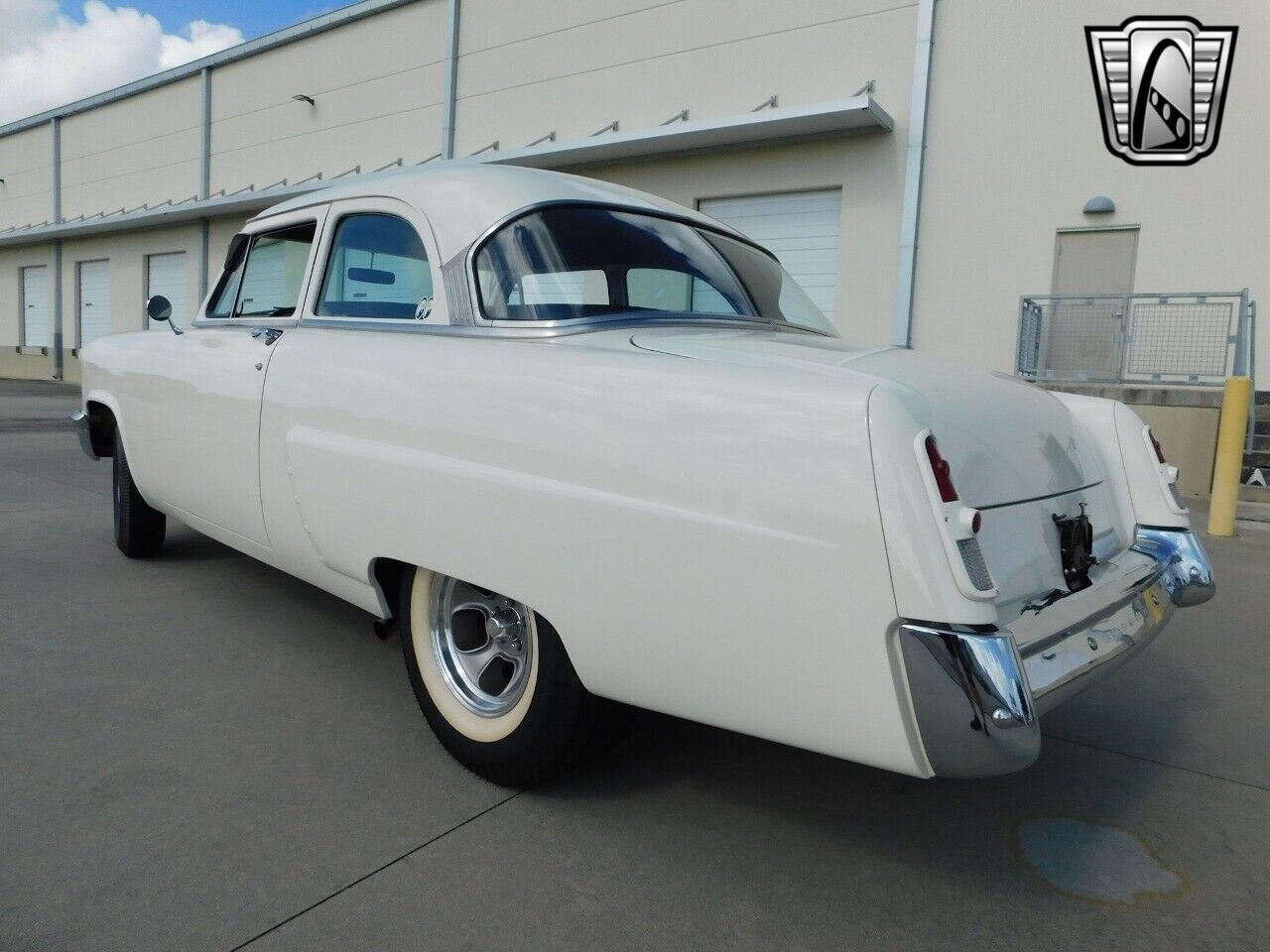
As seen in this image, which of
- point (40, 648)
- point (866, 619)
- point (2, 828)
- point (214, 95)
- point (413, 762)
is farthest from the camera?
point (214, 95)

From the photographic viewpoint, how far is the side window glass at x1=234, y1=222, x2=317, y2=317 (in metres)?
3.42

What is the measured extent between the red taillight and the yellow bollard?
20.6ft

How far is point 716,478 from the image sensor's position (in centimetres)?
184

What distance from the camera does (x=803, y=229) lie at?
11828 millimetres

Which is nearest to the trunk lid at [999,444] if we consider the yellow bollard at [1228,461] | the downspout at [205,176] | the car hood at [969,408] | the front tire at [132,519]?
the car hood at [969,408]

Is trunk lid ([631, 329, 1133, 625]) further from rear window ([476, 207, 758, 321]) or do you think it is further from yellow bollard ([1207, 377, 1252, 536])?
yellow bollard ([1207, 377, 1252, 536])

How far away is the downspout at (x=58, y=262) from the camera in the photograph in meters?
25.0

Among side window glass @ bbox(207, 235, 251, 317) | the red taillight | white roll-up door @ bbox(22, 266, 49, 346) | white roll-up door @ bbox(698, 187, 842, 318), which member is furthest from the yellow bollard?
white roll-up door @ bbox(22, 266, 49, 346)

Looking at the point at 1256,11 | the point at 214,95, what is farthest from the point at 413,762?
the point at 214,95

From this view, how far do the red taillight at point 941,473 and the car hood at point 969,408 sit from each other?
83mm

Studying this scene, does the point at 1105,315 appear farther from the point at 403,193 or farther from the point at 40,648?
the point at 40,648

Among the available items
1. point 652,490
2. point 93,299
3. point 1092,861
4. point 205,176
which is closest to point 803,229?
point 1092,861

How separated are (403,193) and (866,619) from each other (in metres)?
2.04

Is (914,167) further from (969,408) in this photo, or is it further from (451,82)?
(969,408)
